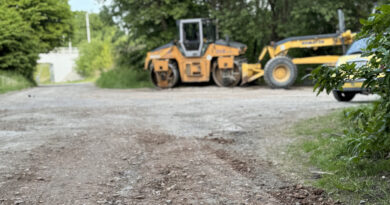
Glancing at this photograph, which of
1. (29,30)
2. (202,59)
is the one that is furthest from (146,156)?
(29,30)

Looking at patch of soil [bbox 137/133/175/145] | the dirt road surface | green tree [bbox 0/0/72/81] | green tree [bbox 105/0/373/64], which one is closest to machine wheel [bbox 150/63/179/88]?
green tree [bbox 105/0/373/64]

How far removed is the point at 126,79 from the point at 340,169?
72.0 feet

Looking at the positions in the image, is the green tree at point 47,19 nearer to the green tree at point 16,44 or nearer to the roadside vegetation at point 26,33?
the roadside vegetation at point 26,33

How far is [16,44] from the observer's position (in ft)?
95.5

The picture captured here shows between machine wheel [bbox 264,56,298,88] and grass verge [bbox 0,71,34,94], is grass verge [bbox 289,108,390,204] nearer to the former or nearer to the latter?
machine wheel [bbox 264,56,298,88]

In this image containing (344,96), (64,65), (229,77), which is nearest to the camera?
(344,96)

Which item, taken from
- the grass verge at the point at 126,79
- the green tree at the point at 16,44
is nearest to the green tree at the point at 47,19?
the green tree at the point at 16,44

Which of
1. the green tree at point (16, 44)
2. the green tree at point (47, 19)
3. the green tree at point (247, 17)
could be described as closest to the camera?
the green tree at point (247, 17)

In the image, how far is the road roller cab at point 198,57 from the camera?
852 inches

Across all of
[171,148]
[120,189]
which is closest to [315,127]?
[171,148]

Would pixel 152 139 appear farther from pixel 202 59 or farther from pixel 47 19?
pixel 47 19

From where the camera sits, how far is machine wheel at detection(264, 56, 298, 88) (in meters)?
19.4

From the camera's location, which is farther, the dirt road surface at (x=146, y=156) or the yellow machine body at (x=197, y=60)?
the yellow machine body at (x=197, y=60)

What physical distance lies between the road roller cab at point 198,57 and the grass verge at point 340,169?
14.3 metres
